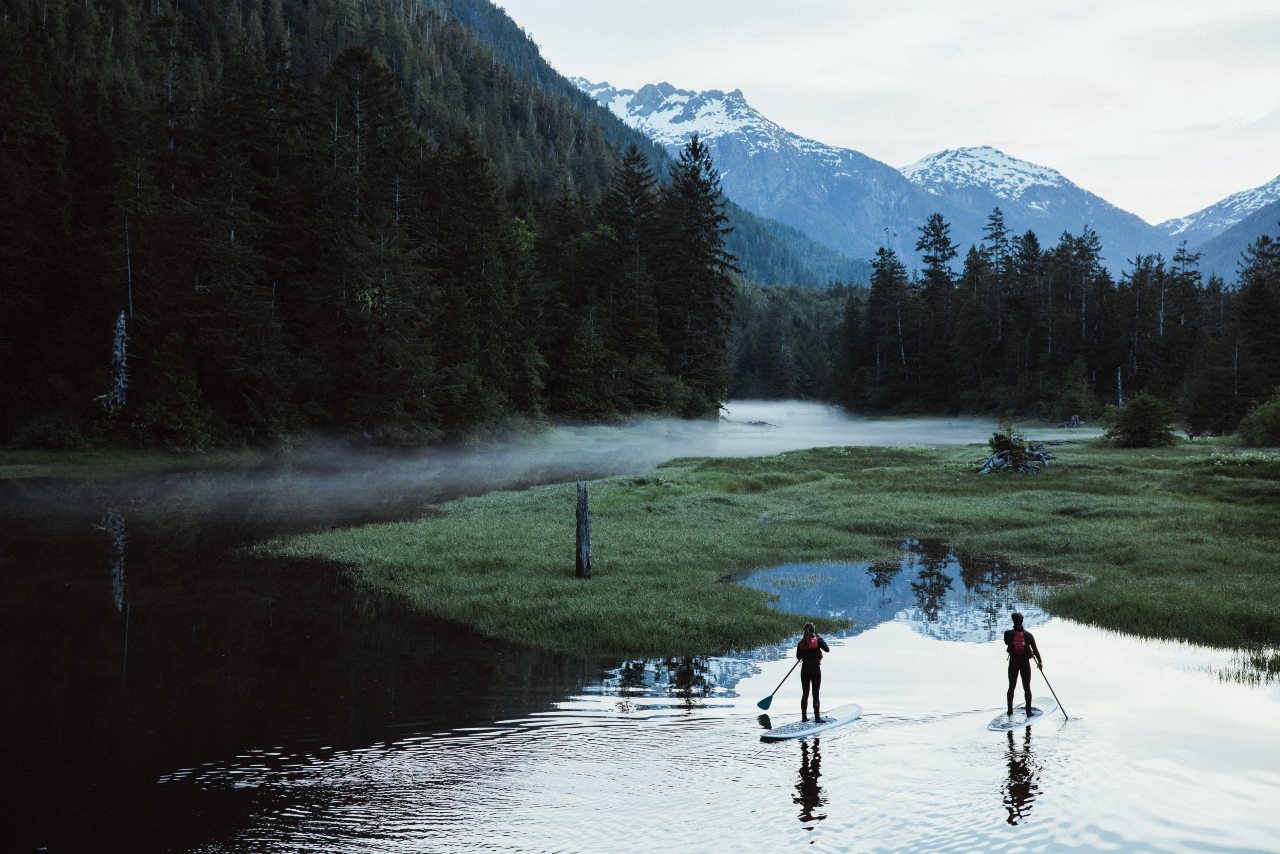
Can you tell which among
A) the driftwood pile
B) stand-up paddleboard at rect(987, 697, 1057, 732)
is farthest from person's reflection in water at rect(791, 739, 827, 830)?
the driftwood pile

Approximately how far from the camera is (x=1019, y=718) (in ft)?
52.1

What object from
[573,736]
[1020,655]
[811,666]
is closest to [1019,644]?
[1020,655]

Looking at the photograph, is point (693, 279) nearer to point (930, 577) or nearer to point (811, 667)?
point (930, 577)

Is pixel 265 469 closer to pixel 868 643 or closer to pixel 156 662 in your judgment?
pixel 156 662

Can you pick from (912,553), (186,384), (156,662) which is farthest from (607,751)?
(186,384)

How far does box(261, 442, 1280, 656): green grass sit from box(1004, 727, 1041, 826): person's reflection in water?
7.51 meters

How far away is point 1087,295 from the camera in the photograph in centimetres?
12031

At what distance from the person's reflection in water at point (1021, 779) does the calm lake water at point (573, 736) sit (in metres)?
0.05

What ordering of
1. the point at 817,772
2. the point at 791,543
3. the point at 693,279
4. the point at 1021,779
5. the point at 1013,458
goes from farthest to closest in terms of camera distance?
the point at 693,279 → the point at 1013,458 → the point at 791,543 → the point at 817,772 → the point at 1021,779

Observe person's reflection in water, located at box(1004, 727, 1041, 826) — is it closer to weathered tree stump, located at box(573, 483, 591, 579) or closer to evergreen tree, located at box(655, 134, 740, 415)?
weathered tree stump, located at box(573, 483, 591, 579)

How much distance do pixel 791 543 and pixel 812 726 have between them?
60.3 ft

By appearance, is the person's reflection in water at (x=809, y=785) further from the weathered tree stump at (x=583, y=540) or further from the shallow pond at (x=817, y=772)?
the weathered tree stump at (x=583, y=540)

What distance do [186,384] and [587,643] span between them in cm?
5222

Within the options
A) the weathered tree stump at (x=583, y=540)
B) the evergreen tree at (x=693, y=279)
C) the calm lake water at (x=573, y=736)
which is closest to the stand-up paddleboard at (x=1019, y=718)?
the calm lake water at (x=573, y=736)
